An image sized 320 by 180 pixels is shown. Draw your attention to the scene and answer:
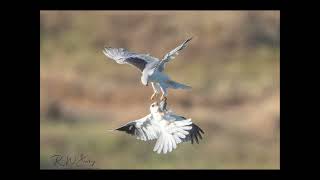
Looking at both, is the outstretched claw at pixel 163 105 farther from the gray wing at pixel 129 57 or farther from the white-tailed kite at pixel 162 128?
the gray wing at pixel 129 57

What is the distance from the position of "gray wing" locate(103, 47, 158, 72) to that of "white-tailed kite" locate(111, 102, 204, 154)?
275 millimetres

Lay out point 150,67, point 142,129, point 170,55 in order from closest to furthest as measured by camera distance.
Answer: point 170,55
point 150,67
point 142,129

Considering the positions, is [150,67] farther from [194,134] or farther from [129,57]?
[194,134]

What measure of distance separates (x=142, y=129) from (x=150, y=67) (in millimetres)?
417

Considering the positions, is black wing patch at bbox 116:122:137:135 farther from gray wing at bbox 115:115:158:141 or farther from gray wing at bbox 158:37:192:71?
gray wing at bbox 158:37:192:71

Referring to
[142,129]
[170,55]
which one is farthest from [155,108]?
[170,55]

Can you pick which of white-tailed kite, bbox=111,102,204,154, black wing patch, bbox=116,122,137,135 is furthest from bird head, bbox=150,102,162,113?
black wing patch, bbox=116,122,137,135

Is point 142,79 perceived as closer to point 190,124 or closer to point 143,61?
point 143,61

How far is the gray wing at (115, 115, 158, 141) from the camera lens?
4.72 meters

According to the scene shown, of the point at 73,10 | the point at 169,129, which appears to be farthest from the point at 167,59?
the point at 73,10

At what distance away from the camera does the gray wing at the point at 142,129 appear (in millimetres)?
4719

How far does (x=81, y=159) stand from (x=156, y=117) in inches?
25.5

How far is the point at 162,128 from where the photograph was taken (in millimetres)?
4629

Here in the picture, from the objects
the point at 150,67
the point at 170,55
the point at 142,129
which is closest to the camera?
the point at 170,55
